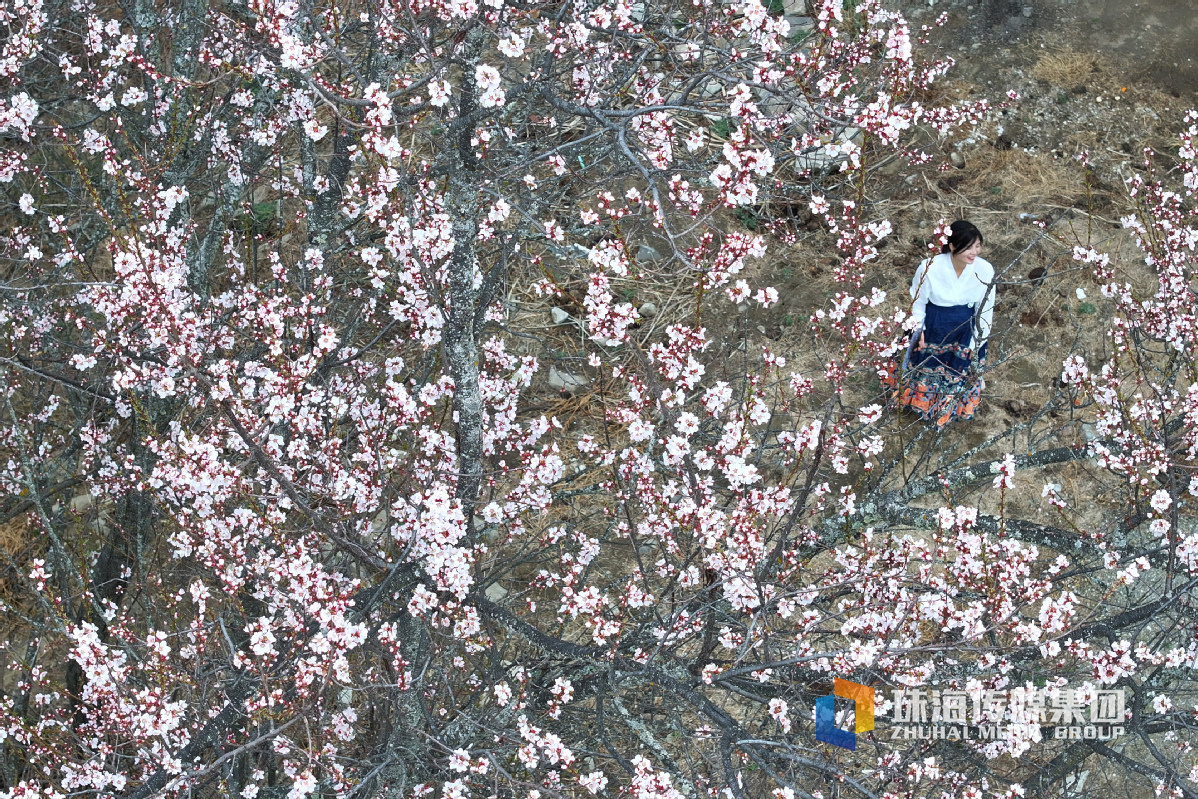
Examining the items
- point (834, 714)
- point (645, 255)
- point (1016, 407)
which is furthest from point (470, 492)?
point (1016, 407)

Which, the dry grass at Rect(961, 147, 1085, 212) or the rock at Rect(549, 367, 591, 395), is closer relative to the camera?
the rock at Rect(549, 367, 591, 395)

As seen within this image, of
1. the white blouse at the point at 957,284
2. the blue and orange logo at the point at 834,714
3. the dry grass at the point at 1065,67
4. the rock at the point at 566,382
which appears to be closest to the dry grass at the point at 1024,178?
the dry grass at the point at 1065,67

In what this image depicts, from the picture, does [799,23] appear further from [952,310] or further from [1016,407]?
[1016,407]

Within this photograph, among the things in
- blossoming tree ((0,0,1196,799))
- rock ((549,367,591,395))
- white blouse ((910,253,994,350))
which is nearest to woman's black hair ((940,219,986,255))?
white blouse ((910,253,994,350))

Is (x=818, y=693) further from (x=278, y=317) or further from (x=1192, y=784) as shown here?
(x=278, y=317)

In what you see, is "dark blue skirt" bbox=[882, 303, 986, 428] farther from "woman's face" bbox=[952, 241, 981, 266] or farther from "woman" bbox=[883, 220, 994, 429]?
"woman's face" bbox=[952, 241, 981, 266]

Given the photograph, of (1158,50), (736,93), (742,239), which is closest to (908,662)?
(742,239)
